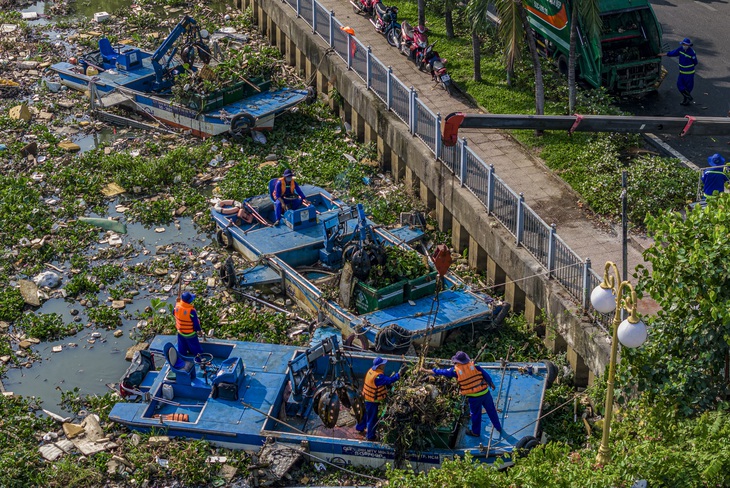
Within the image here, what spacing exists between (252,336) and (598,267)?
5675 mm

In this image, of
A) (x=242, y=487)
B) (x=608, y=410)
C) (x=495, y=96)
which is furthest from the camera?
(x=495, y=96)

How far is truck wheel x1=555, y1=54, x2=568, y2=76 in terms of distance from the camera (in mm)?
23109

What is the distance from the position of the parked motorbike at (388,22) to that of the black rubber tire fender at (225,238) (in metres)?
7.69

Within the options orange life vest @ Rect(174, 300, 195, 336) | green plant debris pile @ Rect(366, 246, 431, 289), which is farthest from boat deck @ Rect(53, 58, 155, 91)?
orange life vest @ Rect(174, 300, 195, 336)

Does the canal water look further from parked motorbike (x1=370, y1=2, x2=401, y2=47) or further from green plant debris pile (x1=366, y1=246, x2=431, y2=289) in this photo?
parked motorbike (x1=370, y1=2, x2=401, y2=47)

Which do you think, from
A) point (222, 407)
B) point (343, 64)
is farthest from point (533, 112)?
point (222, 407)

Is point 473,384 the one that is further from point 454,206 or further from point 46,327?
point 46,327

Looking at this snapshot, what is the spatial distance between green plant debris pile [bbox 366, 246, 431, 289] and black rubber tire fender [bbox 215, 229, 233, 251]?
375 cm

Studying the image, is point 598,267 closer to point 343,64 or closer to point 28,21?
point 343,64

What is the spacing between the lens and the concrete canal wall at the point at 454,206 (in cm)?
1583

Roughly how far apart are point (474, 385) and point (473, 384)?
0.07 ft

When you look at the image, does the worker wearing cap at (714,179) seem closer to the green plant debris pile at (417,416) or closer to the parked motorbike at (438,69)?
the green plant debris pile at (417,416)

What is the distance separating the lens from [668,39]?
84.1ft

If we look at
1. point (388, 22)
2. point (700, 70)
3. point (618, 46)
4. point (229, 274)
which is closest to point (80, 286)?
point (229, 274)
